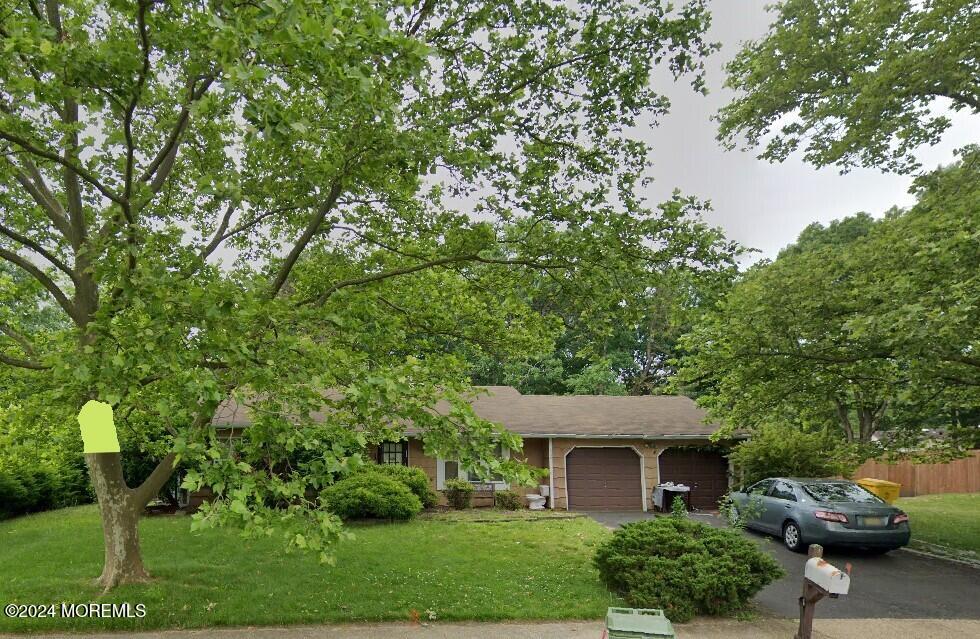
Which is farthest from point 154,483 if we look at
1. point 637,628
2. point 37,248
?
point 637,628

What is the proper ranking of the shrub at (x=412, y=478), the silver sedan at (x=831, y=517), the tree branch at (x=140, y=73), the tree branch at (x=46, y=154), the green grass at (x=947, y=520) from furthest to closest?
the shrub at (x=412, y=478)
the green grass at (x=947, y=520)
the silver sedan at (x=831, y=517)
the tree branch at (x=46, y=154)
the tree branch at (x=140, y=73)

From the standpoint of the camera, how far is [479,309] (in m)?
9.52

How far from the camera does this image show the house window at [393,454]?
17.7 metres

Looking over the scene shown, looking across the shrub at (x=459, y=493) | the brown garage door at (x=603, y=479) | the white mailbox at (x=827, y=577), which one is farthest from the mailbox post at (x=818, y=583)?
the brown garage door at (x=603, y=479)

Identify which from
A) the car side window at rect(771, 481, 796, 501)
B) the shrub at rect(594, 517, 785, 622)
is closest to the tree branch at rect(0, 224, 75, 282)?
the shrub at rect(594, 517, 785, 622)

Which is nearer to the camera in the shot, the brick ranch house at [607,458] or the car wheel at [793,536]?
the car wheel at [793,536]

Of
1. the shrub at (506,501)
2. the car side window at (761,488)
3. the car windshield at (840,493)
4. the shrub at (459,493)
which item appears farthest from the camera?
the shrub at (506,501)

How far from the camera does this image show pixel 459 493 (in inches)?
640

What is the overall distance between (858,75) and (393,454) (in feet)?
48.9

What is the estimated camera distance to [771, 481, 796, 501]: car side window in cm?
1164

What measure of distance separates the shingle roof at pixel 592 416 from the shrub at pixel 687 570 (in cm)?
895

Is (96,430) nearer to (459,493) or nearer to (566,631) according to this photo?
(566,631)

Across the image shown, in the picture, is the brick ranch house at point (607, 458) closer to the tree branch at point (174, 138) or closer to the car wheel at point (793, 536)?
the car wheel at point (793, 536)

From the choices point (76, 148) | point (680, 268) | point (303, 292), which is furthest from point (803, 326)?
point (76, 148)
